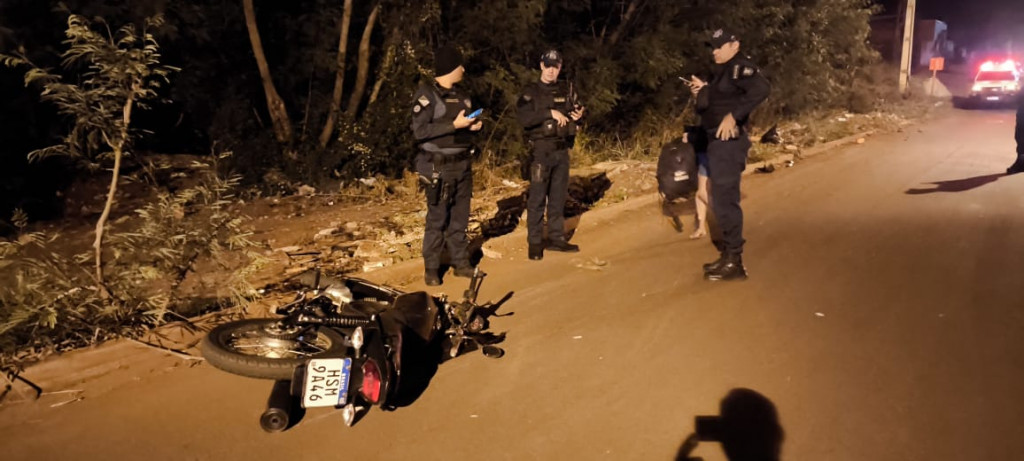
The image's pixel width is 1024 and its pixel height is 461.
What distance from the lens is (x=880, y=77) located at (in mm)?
25172

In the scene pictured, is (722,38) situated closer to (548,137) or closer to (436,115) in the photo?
(548,137)

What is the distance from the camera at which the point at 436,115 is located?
579cm

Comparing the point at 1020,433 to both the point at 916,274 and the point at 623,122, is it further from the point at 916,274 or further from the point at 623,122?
the point at 623,122

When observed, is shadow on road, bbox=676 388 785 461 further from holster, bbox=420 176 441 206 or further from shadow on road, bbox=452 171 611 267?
shadow on road, bbox=452 171 611 267

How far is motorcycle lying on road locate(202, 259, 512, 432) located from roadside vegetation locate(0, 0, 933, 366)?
1127 millimetres

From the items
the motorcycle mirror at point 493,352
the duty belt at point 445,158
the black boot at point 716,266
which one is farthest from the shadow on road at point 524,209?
the motorcycle mirror at point 493,352

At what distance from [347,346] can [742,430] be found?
7.11 feet

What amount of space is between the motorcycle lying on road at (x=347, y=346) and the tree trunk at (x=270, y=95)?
6.78 metres

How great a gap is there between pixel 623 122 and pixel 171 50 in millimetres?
8217

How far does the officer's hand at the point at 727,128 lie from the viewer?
5.77 meters

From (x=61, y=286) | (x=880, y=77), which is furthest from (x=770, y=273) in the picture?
(x=880, y=77)

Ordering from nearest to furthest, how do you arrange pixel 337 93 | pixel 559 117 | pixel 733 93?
pixel 733 93
pixel 559 117
pixel 337 93

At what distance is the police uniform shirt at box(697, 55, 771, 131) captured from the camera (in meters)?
5.70

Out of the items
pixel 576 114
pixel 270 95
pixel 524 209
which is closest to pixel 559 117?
pixel 576 114
